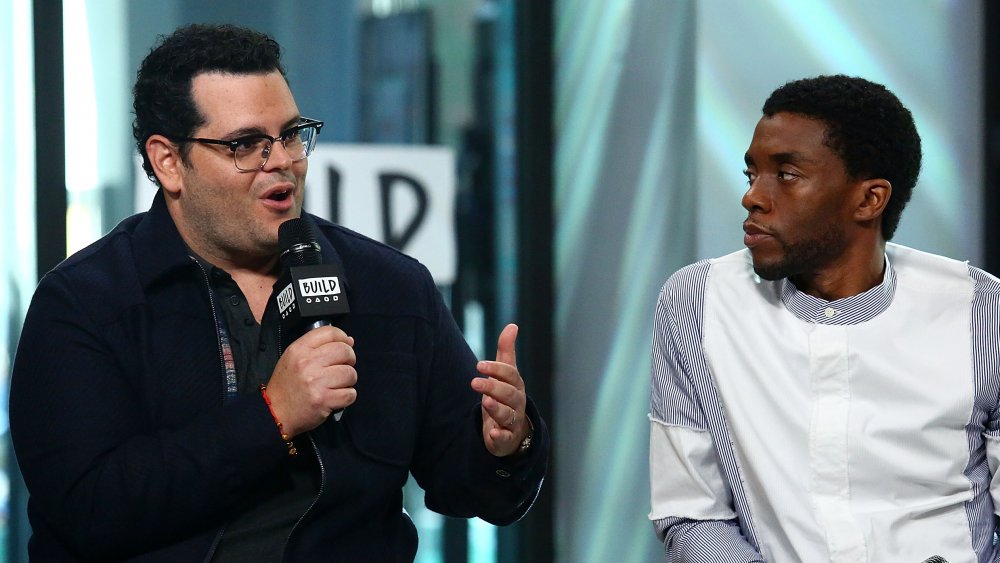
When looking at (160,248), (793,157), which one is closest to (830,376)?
(793,157)

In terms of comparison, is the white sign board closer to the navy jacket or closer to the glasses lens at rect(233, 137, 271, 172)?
the navy jacket

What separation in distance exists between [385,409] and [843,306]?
88cm

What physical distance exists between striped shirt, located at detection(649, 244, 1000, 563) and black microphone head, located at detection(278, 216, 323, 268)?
74cm

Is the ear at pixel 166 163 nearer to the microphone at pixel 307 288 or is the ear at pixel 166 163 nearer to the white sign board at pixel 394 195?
Answer: the microphone at pixel 307 288

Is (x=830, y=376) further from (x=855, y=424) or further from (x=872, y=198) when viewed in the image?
(x=872, y=198)

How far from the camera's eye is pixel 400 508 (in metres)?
2.16

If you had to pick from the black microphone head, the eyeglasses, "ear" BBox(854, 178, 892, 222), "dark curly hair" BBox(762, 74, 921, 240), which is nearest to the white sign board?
the eyeglasses

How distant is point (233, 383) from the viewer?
1988 mm

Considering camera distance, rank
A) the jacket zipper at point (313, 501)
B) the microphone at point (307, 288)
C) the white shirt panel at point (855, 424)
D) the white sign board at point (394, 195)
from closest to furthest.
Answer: the microphone at point (307, 288), the jacket zipper at point (313, 501), the white shirt panel at point (855, 424), the white sign board at point (394, 195)

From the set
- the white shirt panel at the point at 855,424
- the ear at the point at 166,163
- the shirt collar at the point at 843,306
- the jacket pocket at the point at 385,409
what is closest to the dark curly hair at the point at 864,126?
the shirt collar at the point at 843,306

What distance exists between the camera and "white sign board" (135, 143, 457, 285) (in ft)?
11.1

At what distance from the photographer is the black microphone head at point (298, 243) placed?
1872 millimetres

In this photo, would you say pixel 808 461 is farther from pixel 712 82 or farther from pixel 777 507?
pixel 712 82

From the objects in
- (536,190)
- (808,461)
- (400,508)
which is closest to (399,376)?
(400,508)
